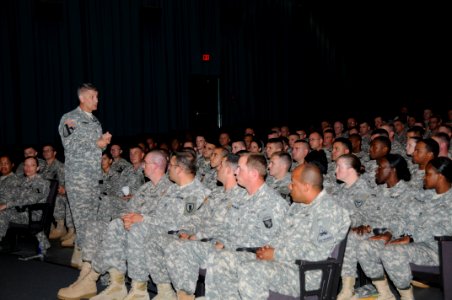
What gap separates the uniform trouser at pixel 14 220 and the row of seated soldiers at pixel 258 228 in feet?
4.40

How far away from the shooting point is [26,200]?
18.0ft

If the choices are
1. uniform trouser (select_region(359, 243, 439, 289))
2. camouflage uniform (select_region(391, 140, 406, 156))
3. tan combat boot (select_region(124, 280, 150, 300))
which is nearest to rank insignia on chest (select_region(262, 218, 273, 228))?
uniform trouser (select_region(359, 243, 439, 289))

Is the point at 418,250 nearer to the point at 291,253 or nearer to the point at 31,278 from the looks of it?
the point at 291,253

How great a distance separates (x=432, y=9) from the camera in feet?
41.8

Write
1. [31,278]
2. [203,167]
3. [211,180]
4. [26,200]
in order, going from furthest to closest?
[203,167] < [211,180] < [26,200] < [31,278]

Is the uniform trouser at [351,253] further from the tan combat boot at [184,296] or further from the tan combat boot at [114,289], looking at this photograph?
the tan combat boot at [114,289]

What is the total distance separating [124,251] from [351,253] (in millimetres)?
1751

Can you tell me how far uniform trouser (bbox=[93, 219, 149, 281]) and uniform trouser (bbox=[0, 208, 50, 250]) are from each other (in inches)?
61.1

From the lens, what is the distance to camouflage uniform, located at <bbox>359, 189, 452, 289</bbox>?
11.0 ft

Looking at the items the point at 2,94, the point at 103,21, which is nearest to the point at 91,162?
the point at 2,94

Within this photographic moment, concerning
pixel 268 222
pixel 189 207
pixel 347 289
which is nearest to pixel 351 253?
pixel 347 289

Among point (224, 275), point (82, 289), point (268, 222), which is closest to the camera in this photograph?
point (224, 275)

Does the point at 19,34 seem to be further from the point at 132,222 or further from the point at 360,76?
the point at 360,76

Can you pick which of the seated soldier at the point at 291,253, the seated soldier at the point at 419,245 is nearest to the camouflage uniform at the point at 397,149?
the seated soldier at the point at 419,245
